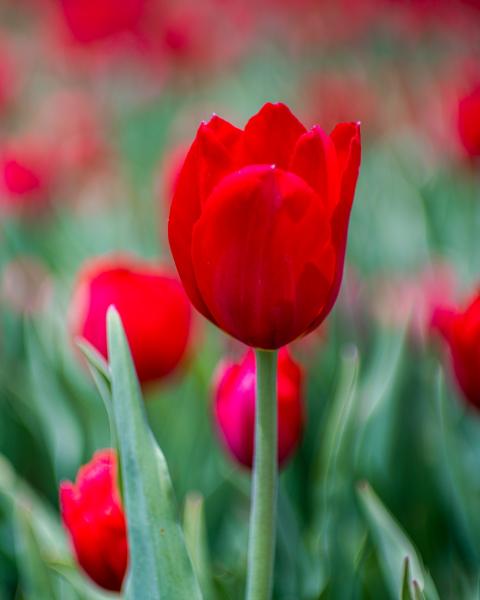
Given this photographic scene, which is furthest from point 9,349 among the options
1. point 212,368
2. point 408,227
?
point 408,227

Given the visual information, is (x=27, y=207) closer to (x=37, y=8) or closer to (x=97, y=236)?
(x=97, y=236)

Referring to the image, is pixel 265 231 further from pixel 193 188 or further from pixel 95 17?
pixel 95 17

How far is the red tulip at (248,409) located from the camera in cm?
54

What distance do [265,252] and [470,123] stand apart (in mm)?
783

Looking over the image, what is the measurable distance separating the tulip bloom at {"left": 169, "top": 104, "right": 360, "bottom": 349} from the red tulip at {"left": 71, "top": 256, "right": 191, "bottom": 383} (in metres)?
0.26

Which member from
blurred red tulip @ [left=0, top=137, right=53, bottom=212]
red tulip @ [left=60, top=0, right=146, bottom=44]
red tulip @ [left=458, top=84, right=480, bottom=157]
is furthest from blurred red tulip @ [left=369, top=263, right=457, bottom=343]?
red tulip @ [left=60, top=0, right=146, bottom=44]

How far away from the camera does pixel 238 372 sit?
550mm

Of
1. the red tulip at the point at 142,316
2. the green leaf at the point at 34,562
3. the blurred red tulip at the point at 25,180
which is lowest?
the green leaf at the point at 34,562

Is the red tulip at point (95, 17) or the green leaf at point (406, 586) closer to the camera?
the green leaf at point (406, 586)

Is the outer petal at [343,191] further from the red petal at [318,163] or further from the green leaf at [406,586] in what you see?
the green leaf at [406,586]

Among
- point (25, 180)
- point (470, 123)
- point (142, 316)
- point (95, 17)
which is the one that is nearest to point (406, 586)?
point (142, 316)

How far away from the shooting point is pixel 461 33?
227 cm

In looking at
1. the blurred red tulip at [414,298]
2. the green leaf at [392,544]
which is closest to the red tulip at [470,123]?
the blurred red tulip at [414,298]

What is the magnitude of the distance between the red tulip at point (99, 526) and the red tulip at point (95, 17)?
5.09ft
